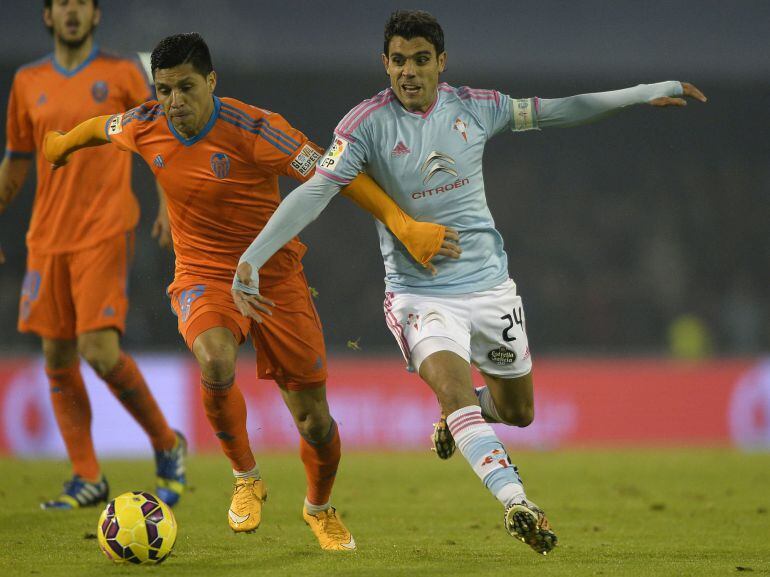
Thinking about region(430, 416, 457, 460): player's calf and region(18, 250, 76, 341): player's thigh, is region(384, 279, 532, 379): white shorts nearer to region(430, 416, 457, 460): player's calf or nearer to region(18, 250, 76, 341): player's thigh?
region(430, 416, 457, 460): player's calf

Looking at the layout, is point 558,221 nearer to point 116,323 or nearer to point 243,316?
point 116,323

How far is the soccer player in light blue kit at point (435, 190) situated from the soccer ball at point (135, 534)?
0.95 meters

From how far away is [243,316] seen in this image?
5180mm

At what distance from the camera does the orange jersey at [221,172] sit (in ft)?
17.8

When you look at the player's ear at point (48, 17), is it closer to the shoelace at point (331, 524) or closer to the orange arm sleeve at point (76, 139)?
the orange arm sleeve at point (76, 139)

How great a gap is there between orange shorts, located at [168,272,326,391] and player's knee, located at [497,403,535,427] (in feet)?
3.49

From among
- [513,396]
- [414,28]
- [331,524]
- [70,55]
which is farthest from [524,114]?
[70,55]

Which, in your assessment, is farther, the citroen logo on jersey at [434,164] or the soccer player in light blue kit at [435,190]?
the citroen logo on jersey at [434,164]

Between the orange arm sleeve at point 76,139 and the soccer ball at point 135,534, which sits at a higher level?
the orange arm sleeve at point 76,139

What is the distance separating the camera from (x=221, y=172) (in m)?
5.50

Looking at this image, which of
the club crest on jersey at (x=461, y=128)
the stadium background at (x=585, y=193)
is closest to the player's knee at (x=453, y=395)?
the club crest on jersey at (x=461, y=128)

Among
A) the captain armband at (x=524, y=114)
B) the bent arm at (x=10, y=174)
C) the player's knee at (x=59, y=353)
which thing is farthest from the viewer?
the bent arm at (x=10, y=174)

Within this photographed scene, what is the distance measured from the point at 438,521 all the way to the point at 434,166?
2388 millimetres

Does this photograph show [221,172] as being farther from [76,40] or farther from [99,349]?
[76,40]
